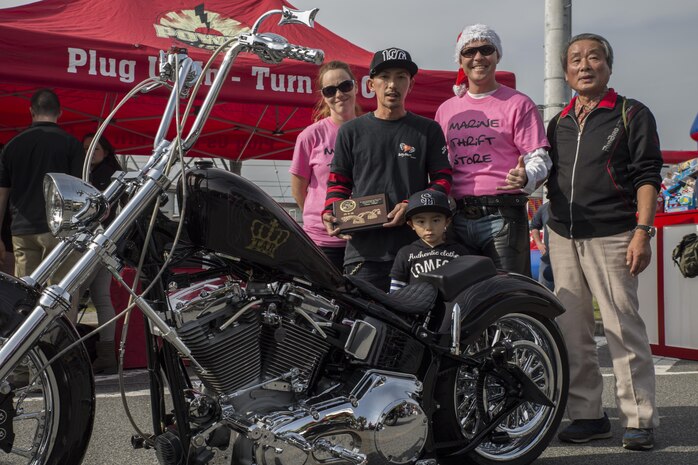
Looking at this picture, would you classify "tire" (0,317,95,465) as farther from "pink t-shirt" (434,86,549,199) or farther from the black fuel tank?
"pink t-shirt" (434,86,549,199)

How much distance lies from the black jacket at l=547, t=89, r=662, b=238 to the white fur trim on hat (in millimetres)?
528

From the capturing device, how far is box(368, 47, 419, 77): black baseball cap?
3.56 metres

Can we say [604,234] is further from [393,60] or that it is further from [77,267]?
[77,267]

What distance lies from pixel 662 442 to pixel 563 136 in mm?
1476

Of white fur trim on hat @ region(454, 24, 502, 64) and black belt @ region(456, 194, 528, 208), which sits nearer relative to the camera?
Answer: black belt @ region(456, 194, 528, 208)

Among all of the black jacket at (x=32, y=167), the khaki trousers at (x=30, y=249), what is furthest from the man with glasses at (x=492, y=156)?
the khaki trousers at (x=30, y=249)

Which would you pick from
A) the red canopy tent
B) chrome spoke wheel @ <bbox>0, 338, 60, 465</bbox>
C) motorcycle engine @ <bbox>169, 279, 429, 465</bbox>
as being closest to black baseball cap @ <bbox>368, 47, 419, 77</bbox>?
motorcycle engine @ <bbox>169, 279, 429, 465</bbox>

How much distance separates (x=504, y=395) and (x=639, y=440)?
0.74 metres

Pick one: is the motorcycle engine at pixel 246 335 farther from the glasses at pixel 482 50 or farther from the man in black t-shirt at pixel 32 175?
the man in black t-shirt at pixel 32 175

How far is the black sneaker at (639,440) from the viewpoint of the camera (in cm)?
347

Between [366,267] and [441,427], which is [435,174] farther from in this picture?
[441,427]

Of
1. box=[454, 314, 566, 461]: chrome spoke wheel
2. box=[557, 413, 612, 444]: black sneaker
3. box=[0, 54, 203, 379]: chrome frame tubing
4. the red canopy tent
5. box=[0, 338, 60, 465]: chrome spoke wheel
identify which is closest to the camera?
box=[0, 54, 203, 379]: chrome frame tubing

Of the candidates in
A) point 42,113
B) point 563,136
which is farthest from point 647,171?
point 42,113

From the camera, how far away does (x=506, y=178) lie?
3.54 m
